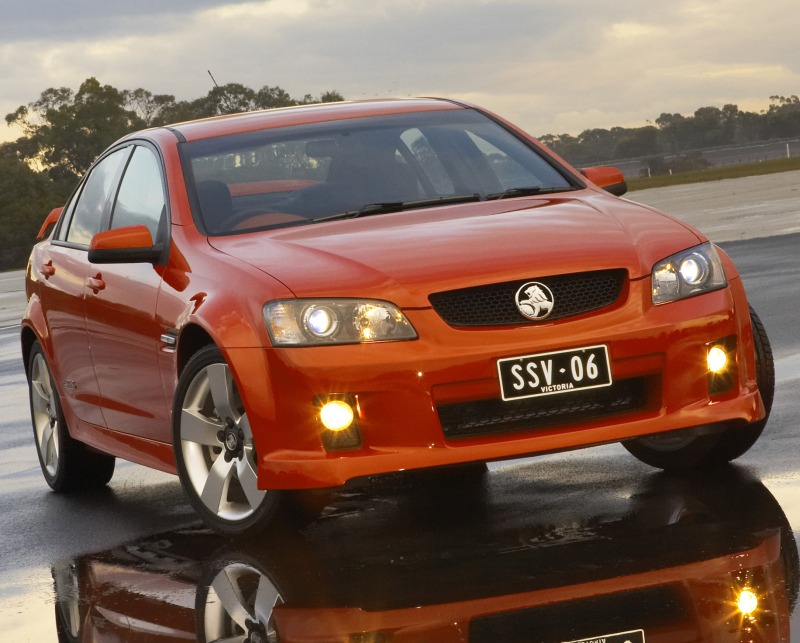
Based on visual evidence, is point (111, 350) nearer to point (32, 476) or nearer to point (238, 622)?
point (32, 476)

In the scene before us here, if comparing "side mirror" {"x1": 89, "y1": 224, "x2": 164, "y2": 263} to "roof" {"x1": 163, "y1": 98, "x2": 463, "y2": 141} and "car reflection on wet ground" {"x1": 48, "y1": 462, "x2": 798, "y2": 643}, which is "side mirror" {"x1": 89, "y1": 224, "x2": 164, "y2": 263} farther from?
"car reflection on wet ground" {"x1": 48, "y1": 462, "x2": 798, "y2": 643}

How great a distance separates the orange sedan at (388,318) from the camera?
5359mm

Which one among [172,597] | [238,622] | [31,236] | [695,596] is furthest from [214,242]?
[31,236]

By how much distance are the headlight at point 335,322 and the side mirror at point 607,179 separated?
2054mm

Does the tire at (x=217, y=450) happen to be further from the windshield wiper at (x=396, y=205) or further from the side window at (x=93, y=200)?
the side window at (x=93, y=200)

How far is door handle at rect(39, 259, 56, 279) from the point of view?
8102 mm

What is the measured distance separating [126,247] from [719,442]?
2.45 meters

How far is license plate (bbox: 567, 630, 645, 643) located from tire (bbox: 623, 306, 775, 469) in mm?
2214

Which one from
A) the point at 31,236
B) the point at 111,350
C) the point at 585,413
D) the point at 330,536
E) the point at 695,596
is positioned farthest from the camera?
the point at 31,236

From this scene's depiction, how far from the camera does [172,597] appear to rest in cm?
518

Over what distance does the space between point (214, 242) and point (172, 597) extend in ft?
5.23

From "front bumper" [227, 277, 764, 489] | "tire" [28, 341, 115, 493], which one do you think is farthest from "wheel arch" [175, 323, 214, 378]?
"tire" [28, 341, 115, 493]

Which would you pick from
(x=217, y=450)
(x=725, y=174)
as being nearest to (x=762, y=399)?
(x=217, y=450)

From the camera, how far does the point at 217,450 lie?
599 centimetres
